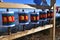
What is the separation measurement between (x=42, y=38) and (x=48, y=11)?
2.17 feet

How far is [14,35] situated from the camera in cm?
150

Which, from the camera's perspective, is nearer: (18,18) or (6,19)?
(6,19)

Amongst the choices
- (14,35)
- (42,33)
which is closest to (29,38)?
(42,33)

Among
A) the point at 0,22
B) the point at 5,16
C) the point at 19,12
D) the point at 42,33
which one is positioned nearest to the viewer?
the point at 5,16

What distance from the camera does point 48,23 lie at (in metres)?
2.51

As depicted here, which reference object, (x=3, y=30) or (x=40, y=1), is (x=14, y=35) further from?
(x=40, y=1)

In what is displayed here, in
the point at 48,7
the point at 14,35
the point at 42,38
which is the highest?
the point at 48,7

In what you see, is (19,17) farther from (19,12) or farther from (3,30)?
(3,30)

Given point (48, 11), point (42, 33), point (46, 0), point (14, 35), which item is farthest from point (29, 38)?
point (14, 35)

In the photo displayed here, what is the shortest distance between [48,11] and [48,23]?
0.23 meters

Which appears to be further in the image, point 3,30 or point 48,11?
point 48,11

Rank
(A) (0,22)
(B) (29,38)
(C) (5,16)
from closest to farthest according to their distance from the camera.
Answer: (C) (5,16) < (A) (0,22) < (B) (29,38)

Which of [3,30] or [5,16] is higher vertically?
[5,16]

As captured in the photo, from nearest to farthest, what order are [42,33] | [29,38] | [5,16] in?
[5,16]
[29,38]
[42,33]
